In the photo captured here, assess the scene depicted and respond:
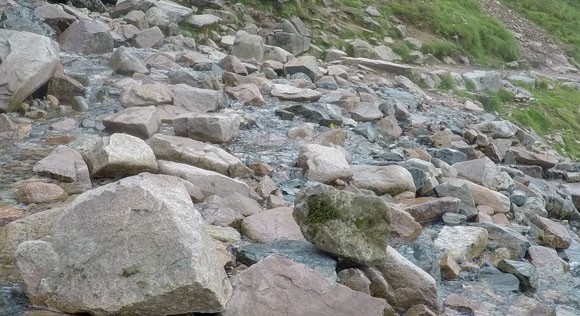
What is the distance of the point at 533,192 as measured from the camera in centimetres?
976

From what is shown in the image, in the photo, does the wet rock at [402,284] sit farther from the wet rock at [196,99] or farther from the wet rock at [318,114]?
the wet rock at [318,114]

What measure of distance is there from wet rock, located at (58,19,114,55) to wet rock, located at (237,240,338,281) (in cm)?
795

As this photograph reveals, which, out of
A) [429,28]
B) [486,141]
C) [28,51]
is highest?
[28,51]

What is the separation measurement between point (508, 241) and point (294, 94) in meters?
5.31

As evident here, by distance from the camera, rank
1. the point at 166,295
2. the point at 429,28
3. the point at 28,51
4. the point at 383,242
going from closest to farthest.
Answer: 1. the point at 166,295
2. the point at 383,242
3. the point at 28,51
4. the point at 429,28

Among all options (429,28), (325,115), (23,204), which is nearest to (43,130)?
(23,204)

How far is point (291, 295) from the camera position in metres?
4.22

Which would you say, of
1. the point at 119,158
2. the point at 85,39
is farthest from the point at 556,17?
the point at 119,158

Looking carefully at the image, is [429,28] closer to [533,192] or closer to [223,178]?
[533,192]

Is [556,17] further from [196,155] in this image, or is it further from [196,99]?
[196,155]

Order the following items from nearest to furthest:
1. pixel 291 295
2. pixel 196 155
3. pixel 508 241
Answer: pixel 291 295, pixel 508 241, pixel 196 155

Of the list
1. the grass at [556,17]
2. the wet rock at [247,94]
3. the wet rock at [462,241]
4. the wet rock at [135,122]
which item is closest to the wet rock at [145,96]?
the wet rock at [135,122]

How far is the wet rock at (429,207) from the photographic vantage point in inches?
277

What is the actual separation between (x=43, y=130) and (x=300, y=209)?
417 cm
